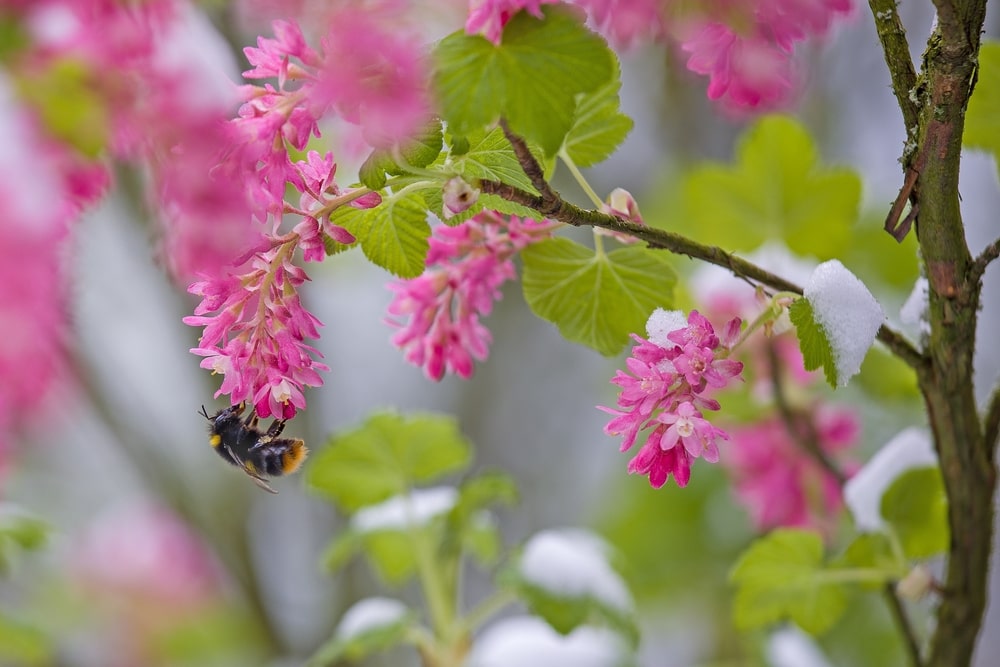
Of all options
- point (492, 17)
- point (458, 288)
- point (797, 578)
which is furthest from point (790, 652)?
point (492, 17)

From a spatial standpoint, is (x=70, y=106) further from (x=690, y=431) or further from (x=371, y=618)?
(x=371, y=618)

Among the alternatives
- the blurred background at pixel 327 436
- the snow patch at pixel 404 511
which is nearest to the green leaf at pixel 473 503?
the snow patch at pixel 404 511

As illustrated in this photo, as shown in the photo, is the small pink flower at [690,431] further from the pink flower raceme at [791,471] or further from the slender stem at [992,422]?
the pink flower raceme at [791,471]

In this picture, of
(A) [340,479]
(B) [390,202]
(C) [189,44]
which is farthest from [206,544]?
(B) [390,202]

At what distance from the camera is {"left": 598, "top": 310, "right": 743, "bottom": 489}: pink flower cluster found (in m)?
0.30

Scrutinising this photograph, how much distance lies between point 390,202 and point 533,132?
0.08 m

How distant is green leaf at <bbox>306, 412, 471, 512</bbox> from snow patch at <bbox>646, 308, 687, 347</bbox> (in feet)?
0.93

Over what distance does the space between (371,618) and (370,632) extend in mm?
33

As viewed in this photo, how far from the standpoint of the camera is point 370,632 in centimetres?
56

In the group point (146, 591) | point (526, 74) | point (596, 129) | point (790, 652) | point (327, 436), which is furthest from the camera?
point (146, 591)

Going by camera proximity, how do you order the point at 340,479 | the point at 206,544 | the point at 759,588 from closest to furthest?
the point at 759,588
the point at 340,479
the point at 206,544

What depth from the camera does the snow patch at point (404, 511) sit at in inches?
24.1

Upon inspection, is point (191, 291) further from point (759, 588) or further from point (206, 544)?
point (206, 544)

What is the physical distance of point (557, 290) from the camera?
38cm
